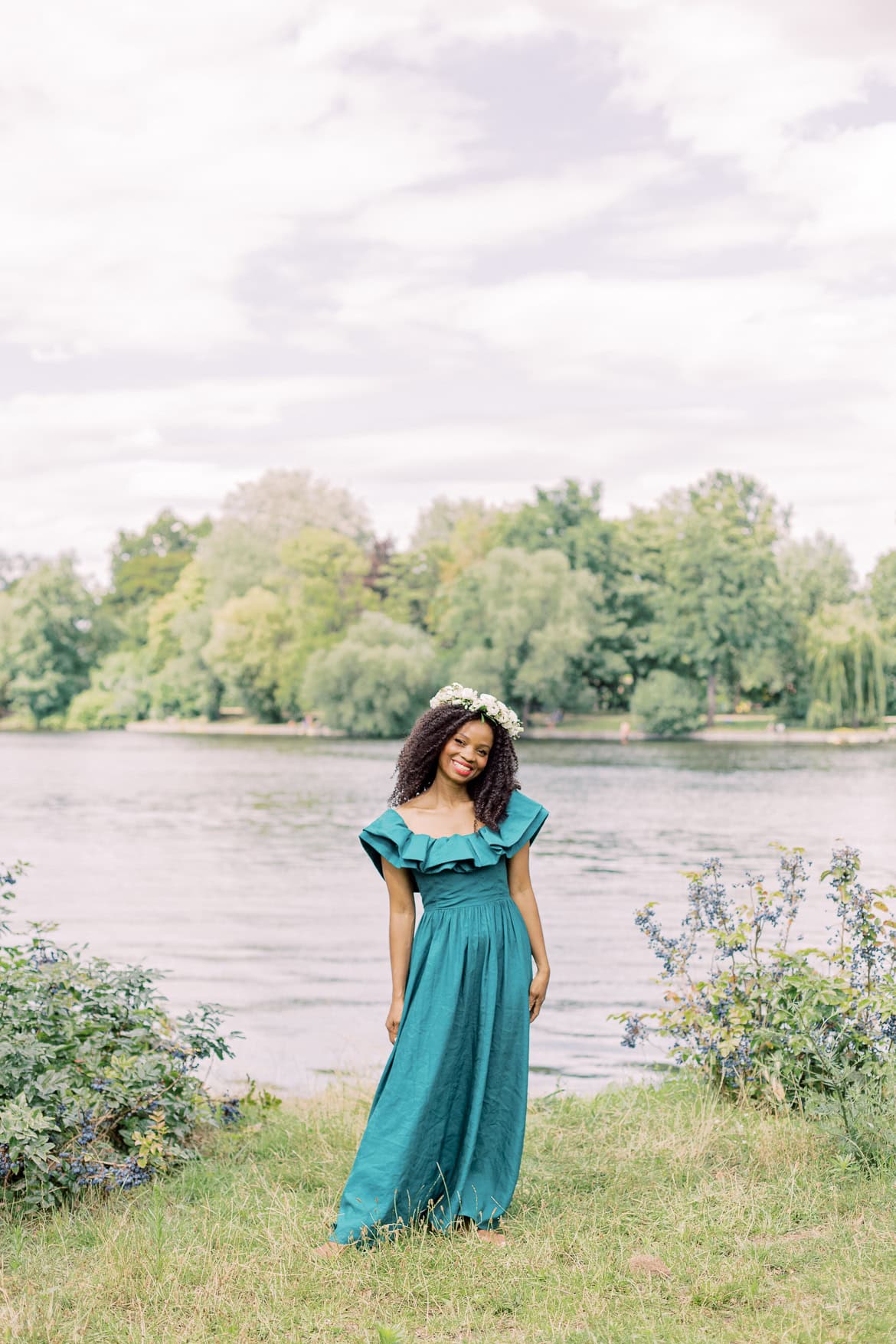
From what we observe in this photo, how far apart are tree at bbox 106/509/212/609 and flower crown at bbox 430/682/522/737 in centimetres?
8936

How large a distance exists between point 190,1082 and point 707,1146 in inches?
75.2

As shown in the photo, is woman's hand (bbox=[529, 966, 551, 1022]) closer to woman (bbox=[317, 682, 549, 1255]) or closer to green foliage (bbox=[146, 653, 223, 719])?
woman (bbox=[317, 682, 549, 1255])

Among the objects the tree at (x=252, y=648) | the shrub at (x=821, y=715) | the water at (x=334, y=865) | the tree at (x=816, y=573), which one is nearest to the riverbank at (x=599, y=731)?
the shrub at (x=821, y=715)

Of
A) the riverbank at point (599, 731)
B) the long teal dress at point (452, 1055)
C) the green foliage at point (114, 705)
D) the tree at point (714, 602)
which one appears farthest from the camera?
the green foliage at point (114, 705)

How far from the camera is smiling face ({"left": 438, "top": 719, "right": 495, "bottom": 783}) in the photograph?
4.58 metres

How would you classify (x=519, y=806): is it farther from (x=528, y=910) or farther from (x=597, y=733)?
(x=597, y=733)

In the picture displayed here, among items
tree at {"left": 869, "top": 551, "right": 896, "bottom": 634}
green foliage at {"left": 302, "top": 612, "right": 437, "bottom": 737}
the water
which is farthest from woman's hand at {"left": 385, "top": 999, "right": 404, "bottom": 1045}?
tree at {"left": 869, "top": 551, "right": 896, "bottom": 634}

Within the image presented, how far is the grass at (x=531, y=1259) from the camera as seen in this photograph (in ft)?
11.9

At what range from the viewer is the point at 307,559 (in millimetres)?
74438

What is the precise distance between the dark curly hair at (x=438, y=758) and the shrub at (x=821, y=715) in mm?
54742

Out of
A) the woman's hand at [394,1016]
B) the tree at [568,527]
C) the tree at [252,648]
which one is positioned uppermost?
the tree at [568,527]

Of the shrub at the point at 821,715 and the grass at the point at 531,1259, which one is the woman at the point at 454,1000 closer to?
the grass at the point at 531,1259

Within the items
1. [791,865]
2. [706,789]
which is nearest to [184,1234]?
[791,865]

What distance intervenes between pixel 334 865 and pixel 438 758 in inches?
661
